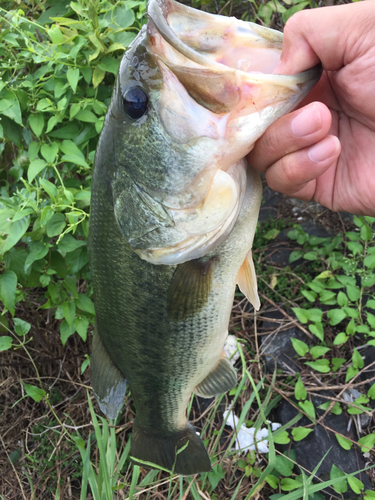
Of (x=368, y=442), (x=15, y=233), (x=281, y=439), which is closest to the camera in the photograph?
(x=15, y=233)

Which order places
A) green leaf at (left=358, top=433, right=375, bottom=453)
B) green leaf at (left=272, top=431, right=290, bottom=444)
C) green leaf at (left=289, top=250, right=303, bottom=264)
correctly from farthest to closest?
green leaf at (left=289, top=250, right=303, bottom=264), green leaf at (left=272, top=431, right=290, bottom=444), green leaf at (left=358, top=433, right=375, bottom=453)

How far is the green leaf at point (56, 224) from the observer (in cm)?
160

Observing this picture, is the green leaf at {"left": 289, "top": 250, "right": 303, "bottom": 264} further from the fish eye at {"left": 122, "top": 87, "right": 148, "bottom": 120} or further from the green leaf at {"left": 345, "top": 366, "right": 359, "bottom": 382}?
the fish eye at {"left": 122, "top": 87, "right": 148, "bottom": 120}

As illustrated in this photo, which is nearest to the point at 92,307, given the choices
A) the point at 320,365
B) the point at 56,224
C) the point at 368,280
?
the point at 56,224

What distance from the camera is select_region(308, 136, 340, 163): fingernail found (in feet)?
3.33

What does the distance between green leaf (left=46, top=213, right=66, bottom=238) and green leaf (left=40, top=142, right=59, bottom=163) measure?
A: 0.25 meters

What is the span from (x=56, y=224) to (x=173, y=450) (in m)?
1.12

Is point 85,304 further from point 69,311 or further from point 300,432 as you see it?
point 300,432

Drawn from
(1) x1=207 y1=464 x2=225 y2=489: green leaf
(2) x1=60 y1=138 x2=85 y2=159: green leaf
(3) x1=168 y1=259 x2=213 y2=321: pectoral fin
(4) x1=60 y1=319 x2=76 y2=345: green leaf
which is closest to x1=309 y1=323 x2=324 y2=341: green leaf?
(1) x1=207 y1=464 x2=225 y2=489: green leaf

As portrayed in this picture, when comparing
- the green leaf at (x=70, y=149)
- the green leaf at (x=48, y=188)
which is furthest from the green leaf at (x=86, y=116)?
the green leaf at (x=48, y=188)

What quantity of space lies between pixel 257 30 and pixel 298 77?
182mm

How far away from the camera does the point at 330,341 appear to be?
243 cm

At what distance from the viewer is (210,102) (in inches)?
34.9

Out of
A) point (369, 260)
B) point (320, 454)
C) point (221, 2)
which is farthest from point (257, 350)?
point (221, 2)
